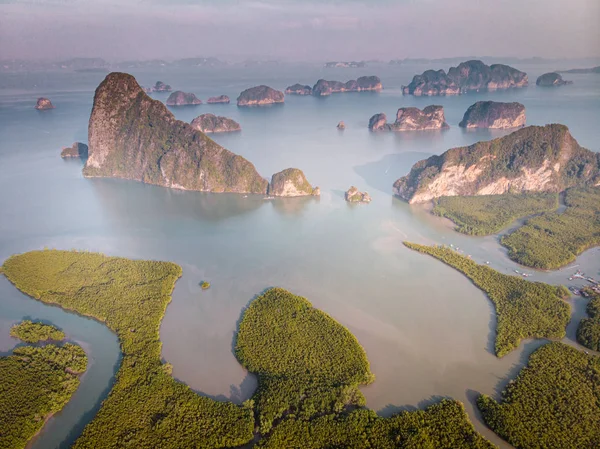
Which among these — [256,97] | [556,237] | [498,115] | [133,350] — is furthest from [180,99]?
[556,237]

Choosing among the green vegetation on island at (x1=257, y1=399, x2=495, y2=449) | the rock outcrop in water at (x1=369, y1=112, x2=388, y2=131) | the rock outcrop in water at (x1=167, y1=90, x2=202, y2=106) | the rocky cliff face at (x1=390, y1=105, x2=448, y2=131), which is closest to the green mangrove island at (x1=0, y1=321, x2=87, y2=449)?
the green vegetation on island at (x1=257, y1=399, x2=495, y2=449)

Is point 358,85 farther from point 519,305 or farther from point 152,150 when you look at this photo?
point 519,305

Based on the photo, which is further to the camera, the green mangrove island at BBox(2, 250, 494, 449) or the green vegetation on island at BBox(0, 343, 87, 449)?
the green vegetation on island at BBox(0, 343, 87, 449)

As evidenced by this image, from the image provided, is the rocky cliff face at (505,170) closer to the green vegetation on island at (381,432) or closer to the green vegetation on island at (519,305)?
the green vegetation on island at (519,305)

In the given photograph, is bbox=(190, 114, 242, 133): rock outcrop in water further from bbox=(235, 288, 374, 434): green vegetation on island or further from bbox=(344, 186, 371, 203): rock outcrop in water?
bbox=(235, 288, 374, 434): green vegetation on island

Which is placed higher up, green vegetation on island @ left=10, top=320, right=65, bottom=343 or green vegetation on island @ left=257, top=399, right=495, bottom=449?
green vegetation on island @ left=257, top=399, right=495, bottom=449

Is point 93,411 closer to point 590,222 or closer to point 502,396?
point 502,396
